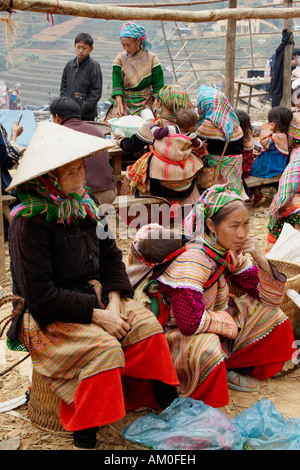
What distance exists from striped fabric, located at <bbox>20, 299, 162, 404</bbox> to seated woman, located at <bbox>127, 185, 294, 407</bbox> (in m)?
0.30

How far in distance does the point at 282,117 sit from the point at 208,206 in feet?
10.1

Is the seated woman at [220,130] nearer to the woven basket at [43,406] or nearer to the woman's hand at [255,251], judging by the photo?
the woman's hand at [255,251]

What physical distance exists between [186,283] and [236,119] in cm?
335

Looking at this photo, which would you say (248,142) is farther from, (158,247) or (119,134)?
(158,247)

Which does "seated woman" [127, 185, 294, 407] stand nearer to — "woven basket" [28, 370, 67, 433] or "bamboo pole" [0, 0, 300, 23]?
"woven basket" [28, 370, 67, 433]

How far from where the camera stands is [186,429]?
8.24ft

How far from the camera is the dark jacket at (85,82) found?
22.6 feet

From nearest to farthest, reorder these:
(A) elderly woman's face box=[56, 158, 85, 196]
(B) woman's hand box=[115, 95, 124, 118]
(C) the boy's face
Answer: (A) elderly woman's face box=[56, 158, 85, 196] < (B) woman's hand box=[115, 95, 124, 118] < (C) the boy's face

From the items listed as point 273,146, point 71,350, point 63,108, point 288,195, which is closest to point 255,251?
point 71,350

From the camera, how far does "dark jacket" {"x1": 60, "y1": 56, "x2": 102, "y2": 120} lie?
690 cm

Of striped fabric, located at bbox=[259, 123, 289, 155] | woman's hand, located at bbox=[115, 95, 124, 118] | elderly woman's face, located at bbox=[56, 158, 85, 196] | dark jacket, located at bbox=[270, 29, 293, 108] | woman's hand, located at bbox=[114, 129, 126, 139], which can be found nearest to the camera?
elderly woman's face, located at bbox=[56, 158, 85, 196]

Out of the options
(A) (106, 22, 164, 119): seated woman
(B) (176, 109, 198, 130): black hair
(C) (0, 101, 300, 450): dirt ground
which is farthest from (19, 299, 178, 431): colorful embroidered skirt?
(A) (106, 22, 164, 119): seated woman

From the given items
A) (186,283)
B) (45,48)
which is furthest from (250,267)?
(45,48)

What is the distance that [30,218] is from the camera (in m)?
2.50
